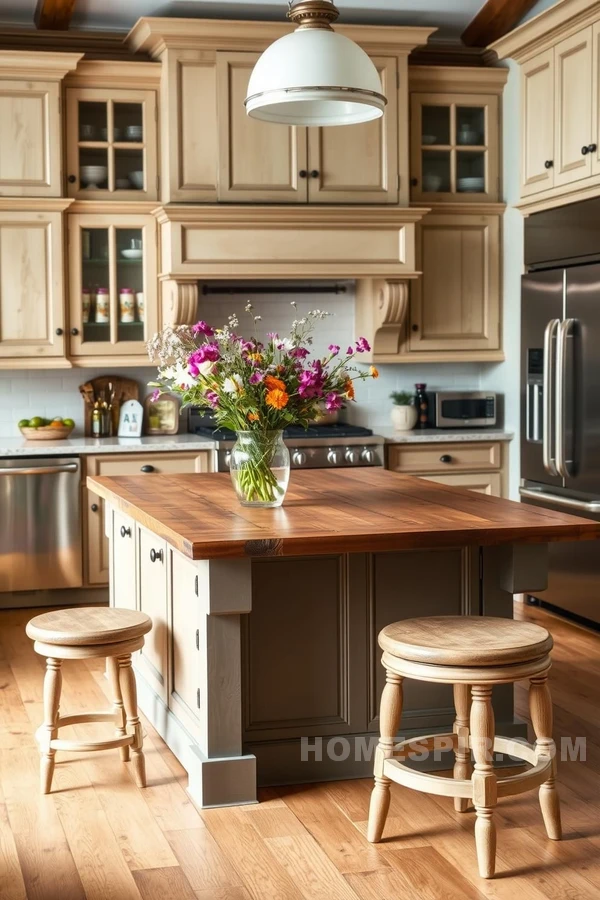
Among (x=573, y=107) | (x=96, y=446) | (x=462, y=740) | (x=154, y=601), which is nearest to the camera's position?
(x=462, y=740)

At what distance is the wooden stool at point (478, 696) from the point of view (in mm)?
2828

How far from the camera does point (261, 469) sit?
12.0 ft

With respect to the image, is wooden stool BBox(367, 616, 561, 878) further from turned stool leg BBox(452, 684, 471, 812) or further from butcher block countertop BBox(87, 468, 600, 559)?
butcher block countertop BBox(87, 468, 600, 559)

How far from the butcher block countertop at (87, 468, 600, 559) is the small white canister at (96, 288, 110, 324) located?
1.99 metres

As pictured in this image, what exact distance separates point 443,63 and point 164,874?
519cm

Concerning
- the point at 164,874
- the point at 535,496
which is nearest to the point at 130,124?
the point at 535,496

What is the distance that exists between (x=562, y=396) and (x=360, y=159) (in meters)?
1.77

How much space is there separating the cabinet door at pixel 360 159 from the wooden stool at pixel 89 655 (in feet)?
10.6

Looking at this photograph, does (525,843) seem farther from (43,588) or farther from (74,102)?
(74,102)

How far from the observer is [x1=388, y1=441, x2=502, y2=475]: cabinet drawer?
6297mm

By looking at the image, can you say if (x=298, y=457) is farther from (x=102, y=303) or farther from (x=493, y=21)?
(x=493, y=21)

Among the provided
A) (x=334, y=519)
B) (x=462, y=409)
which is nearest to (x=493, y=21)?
(x=462, y=409)

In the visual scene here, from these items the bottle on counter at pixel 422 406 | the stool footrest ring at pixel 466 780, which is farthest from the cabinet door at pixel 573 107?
the stool footrest ring at pixel 466 780

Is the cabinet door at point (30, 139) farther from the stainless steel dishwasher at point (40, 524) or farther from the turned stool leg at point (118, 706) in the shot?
the turned stool leg at point (118, 706)
